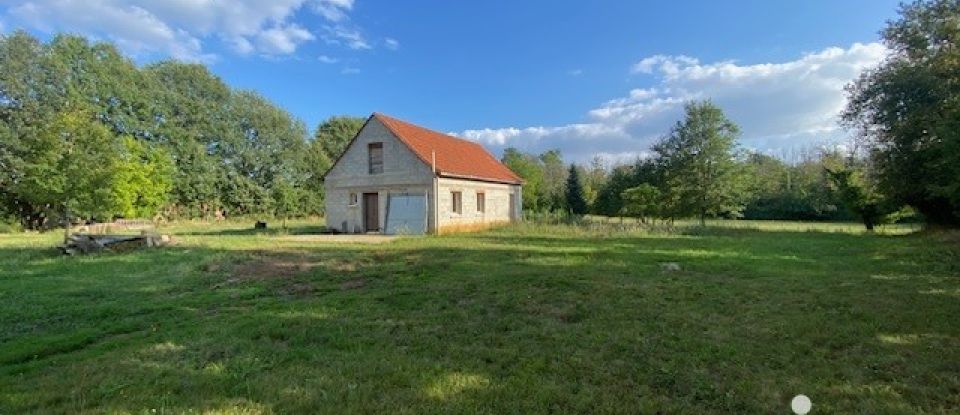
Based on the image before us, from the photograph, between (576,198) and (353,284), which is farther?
(576,198)

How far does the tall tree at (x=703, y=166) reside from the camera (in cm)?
3111

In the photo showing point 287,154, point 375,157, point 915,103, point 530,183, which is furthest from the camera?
point 287,154

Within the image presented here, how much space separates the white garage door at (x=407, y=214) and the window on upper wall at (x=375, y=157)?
1.56 metres

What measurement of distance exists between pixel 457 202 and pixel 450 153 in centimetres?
334

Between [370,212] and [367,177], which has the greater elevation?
[367,177]

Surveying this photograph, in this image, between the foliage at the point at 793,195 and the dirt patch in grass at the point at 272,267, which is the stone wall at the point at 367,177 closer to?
the dirt patch in grass at the point at 272,267

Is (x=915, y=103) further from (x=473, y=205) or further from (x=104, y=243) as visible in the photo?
(x=104, y=243)

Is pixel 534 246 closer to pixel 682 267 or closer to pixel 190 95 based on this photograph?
pixel 682 267

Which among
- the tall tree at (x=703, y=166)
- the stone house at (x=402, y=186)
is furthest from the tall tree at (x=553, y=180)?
the stone house at (x=402, y=186)

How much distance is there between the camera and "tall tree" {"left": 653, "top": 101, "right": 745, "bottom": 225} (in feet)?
102

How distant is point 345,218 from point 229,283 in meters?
14.5

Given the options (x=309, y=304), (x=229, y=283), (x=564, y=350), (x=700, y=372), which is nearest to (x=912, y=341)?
(x=700, y=372)

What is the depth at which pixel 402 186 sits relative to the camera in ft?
70.9

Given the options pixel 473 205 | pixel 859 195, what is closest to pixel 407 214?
pixel 473 205
